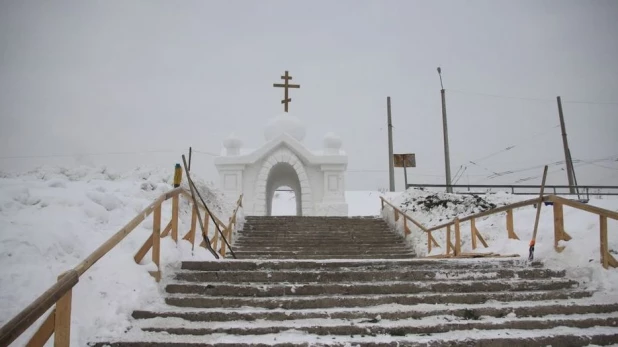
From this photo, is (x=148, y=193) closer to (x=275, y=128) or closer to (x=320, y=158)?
(x=320, y=158)

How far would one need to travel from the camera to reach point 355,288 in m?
4.98

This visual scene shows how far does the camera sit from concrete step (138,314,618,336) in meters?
3.96

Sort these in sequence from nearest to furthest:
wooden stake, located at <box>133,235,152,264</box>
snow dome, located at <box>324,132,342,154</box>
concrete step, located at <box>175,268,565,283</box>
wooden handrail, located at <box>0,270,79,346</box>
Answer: wooden handrail, located at <box>0,270,79,346</box>, wooden stake, located at <box>133,235,152,264</box>, concrete step, located at <box>175,268,565,283</box>, snow dome, located at <box>324,132,342,154</box>

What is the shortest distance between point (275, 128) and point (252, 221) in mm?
8389

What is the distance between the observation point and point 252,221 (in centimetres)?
1387

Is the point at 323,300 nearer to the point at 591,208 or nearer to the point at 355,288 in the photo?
the point at 355,288

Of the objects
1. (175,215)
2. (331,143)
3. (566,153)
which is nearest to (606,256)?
(175,215)

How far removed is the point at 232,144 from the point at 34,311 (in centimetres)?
1672

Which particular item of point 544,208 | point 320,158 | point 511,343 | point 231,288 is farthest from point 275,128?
point 511,343

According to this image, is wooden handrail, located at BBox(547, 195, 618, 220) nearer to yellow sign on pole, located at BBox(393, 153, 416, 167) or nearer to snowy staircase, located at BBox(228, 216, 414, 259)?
snowy staircase, located at BBox(228, 216, 414, 259)

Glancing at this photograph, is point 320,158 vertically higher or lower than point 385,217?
higher

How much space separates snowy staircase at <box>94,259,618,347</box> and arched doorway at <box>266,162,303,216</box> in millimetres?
14133

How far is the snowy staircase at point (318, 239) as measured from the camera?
10.6 m


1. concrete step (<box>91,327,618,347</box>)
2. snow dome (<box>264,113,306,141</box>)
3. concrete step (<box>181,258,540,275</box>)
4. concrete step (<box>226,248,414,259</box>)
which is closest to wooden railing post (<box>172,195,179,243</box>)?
concrete step (<box>181,258,540,275</box>)
